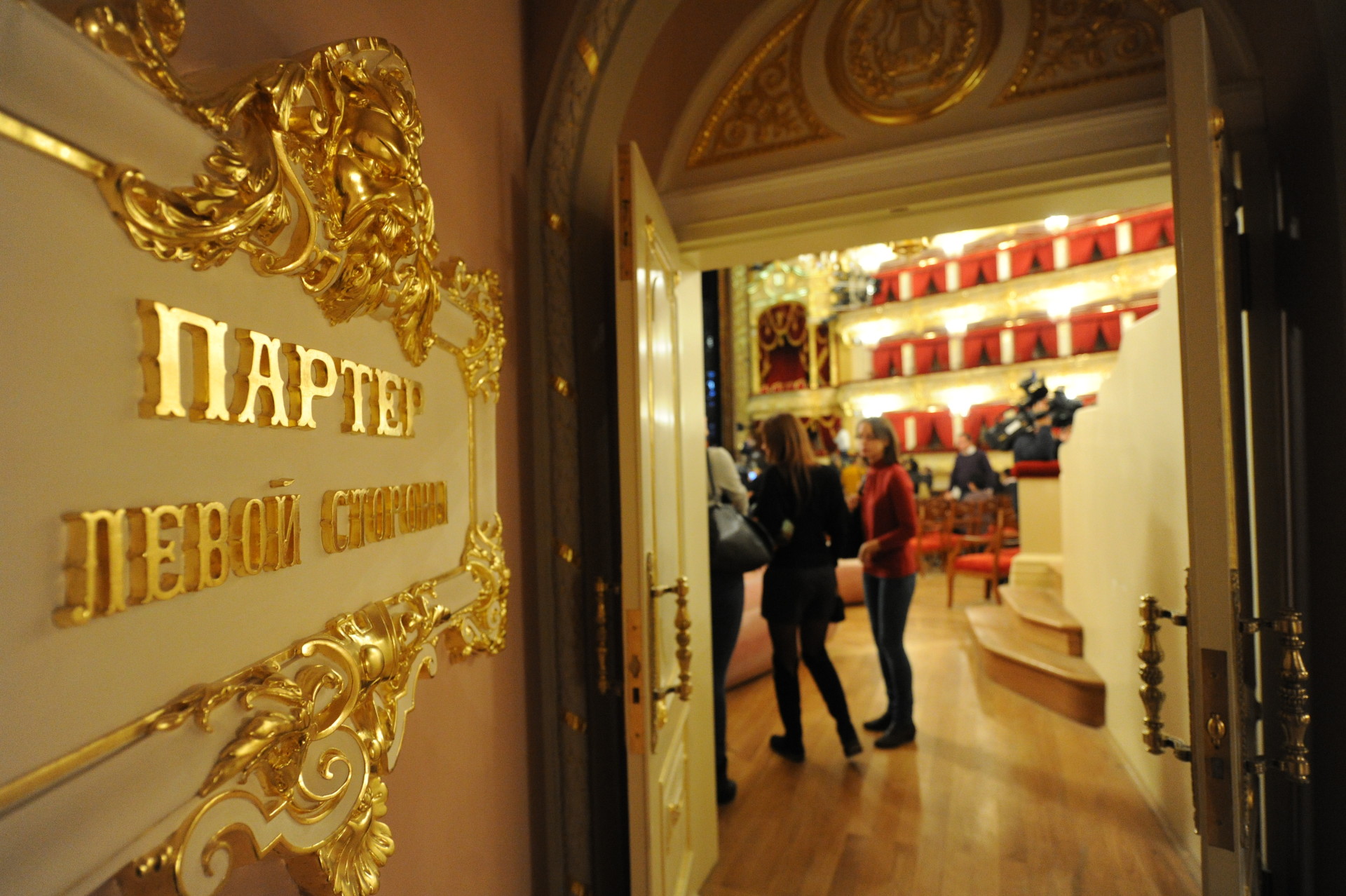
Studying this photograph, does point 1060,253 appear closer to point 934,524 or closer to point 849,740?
point 934,524

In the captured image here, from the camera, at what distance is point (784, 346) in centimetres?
1430

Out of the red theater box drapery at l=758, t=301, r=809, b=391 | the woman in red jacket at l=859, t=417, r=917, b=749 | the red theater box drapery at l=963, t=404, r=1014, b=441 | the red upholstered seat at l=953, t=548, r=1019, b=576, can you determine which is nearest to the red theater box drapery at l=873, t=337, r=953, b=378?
the red theater box drapery at l=963, t=404, r=1014, b=441

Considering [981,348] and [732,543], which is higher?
[981,348]

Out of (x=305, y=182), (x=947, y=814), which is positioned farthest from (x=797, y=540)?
(x=305, y=182)

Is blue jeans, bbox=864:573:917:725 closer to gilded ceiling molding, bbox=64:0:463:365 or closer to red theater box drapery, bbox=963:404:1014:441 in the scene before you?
gilded ceiling molding, bbox=64:0:463:365

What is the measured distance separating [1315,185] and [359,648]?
202 centimetres

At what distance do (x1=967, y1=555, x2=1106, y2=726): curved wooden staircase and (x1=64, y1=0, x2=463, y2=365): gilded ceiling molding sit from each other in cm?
368

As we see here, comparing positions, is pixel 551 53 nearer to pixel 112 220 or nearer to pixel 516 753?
pixel 112 220

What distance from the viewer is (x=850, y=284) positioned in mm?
12641

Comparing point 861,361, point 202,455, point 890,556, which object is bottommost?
point 890,556

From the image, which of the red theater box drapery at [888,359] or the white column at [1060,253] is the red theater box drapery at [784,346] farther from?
the white column at [1060,253]

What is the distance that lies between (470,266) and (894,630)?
2.50 metres

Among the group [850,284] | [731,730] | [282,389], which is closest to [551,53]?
[282,389]

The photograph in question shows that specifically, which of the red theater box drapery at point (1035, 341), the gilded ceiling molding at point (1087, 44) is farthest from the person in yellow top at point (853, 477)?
the gilded ceiling molding at point (1087, 44)
